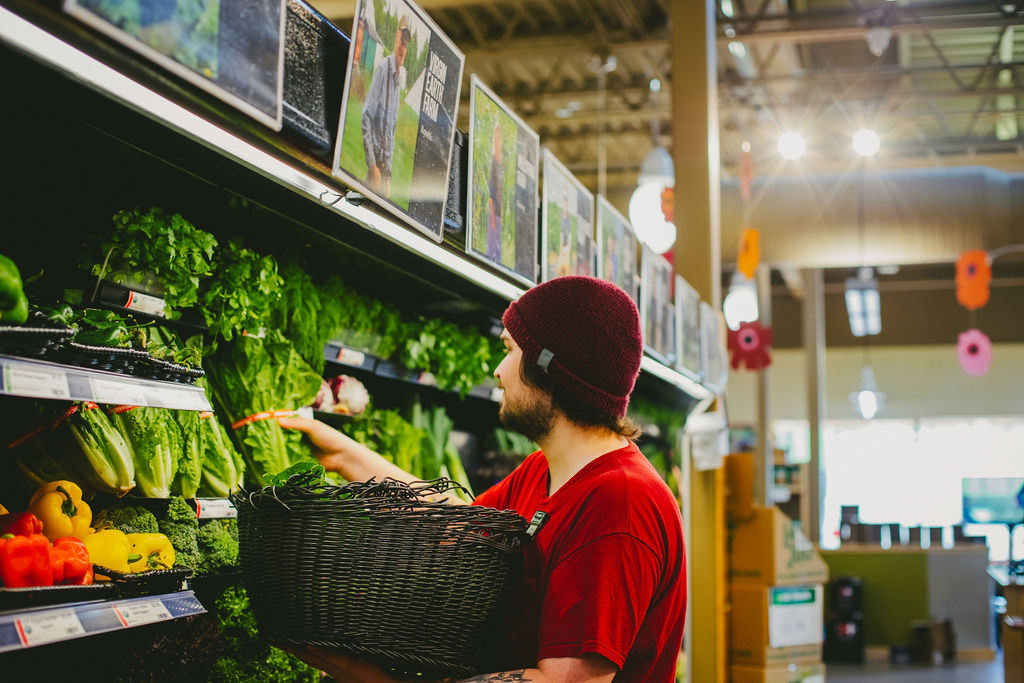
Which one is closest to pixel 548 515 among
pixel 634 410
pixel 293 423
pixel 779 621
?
pixel 293 423

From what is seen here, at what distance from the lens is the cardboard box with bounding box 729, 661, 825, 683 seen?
6.35 m

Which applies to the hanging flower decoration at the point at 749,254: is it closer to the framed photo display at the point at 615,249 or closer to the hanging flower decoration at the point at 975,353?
the framed photo display at the point at 615,249

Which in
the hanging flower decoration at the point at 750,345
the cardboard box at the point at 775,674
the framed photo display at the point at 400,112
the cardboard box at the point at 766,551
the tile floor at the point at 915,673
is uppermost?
the hanging flower decoration at the point at 750,345

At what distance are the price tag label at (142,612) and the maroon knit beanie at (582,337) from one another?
0.82 metres

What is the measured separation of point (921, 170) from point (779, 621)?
890 cm

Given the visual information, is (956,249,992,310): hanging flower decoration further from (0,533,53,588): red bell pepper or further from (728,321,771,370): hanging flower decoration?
(0,533,53,588): red bell pepper

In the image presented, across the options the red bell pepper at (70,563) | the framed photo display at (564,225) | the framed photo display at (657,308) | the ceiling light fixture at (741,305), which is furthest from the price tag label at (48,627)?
the ceiling light fixture at (741,305)

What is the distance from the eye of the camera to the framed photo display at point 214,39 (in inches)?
52.4

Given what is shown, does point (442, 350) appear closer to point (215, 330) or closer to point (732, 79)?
point (215, 330)

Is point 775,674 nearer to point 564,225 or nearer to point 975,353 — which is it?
point 564,225

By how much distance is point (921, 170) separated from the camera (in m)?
13.3

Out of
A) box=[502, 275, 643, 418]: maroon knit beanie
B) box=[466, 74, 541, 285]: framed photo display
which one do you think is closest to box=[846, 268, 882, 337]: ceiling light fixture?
box=[466, 74, 541, 285]: framed photo display

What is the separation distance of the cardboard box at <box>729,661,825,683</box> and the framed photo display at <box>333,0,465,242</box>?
5.08 m

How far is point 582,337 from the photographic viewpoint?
1.89m
